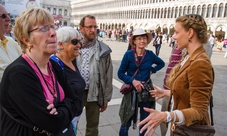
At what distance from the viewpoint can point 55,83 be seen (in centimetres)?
155

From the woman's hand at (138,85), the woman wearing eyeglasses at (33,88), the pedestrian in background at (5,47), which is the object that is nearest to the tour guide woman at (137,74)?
the woman's hand at (138,85)

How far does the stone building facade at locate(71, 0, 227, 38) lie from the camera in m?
42.1

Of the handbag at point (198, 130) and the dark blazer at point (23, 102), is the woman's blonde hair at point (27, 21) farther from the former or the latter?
the handbag at point (198, 130)

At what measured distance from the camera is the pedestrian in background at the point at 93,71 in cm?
276

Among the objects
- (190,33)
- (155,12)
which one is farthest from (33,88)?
(155,12)

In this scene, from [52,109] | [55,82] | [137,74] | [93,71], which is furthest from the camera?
[137,74]

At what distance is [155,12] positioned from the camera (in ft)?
192

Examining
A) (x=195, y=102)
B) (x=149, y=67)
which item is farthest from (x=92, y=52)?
(x=195, y=102)

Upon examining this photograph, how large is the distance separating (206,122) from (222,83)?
21.7ft

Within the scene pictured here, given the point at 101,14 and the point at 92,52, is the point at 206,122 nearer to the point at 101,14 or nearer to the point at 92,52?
the point at 92,52

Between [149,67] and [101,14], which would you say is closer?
[149,67]

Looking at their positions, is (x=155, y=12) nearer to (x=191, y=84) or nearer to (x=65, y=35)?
(x=65, y=35)

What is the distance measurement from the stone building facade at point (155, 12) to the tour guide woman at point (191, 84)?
39187mm

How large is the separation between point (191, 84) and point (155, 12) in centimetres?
6082
